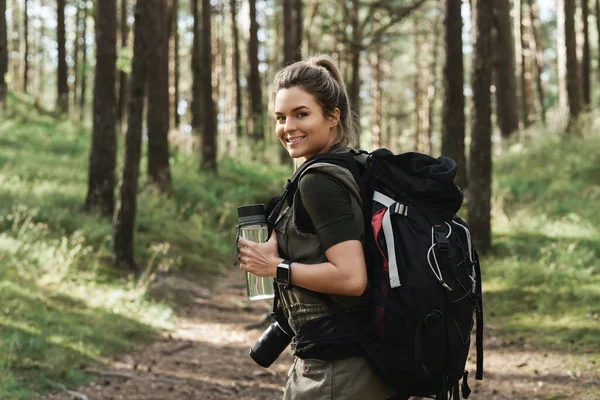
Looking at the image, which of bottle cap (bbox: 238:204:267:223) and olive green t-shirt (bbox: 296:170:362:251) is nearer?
olive green t-shirt (bbox: 296:170:362:251)

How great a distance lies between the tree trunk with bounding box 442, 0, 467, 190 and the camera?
1293 centimetres

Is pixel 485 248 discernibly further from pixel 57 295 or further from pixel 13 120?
pixel 13 120

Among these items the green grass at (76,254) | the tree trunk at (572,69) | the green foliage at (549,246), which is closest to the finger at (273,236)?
the green grass at (76,254)

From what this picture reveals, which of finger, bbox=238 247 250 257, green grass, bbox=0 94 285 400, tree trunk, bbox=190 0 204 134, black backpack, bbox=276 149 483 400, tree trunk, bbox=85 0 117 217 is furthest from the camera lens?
tree trunk, bbox=190 0 204 134

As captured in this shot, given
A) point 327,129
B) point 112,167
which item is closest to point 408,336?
point 327,129

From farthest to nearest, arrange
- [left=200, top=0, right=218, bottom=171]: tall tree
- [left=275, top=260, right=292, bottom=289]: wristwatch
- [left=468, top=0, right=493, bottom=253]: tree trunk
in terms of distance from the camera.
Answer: [left=200, top=0, right=218, bottom=171]: tall tree → [left=468, top=0, right=493, bottom=253]: tree trunk → [left=275, top=260, right=292, bottom=289]: wristwatch

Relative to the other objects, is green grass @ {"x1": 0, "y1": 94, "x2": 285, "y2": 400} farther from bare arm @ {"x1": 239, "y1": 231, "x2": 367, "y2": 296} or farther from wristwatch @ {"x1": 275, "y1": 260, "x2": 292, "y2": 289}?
bare arm @ {"x1": 239, "y1": 231, "x2": 367, "y2": 296}

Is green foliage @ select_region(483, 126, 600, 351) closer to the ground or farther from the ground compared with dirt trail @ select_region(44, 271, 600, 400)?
farther from the ground

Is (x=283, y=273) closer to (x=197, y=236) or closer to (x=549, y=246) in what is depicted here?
(x=549, y=246)

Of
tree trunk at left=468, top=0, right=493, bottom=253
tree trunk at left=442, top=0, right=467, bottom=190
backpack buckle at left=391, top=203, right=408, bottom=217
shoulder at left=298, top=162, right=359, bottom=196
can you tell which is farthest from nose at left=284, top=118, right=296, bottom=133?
tree trunk at left=442, top=0, right=467, bottom=190

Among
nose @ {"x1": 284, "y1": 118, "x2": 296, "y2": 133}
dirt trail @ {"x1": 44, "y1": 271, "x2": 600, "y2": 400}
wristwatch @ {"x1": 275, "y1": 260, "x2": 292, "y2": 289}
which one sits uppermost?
nose @ {"x1": 284, "y1": 118, "x2": 296, "y2": 133}

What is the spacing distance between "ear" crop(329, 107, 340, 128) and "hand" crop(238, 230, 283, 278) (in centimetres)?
51

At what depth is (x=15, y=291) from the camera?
782 centimetres

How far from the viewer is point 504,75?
20.5 m
